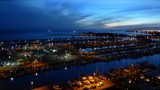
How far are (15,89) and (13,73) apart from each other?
1.66m

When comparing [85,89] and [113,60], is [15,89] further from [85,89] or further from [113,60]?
[113,60]

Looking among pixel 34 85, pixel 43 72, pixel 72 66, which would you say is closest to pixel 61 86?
pixel 34 85

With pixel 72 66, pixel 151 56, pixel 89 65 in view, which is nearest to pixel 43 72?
pixel 72 66

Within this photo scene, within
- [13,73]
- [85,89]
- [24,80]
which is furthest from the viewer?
[13,73]

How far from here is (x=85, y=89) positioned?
20.5ft

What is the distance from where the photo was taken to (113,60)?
11773 mm

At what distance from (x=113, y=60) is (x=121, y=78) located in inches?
176

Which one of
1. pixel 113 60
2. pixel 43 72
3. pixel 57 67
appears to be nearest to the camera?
pixel 43 72

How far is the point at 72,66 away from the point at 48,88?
401 cm

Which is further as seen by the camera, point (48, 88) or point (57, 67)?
point (57, 67)

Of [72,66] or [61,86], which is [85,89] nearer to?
[61,86]

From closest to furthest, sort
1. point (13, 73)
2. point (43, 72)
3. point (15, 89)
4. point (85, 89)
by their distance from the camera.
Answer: point (85, 89), point (15, 89), point (13, 73), point (43, 72)

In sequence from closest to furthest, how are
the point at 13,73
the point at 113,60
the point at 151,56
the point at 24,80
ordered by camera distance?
the point at 24,80 → the point at 13,73 → the point at 113,60 → the point at 151,56

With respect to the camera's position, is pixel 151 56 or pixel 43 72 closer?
pixel 43 72
